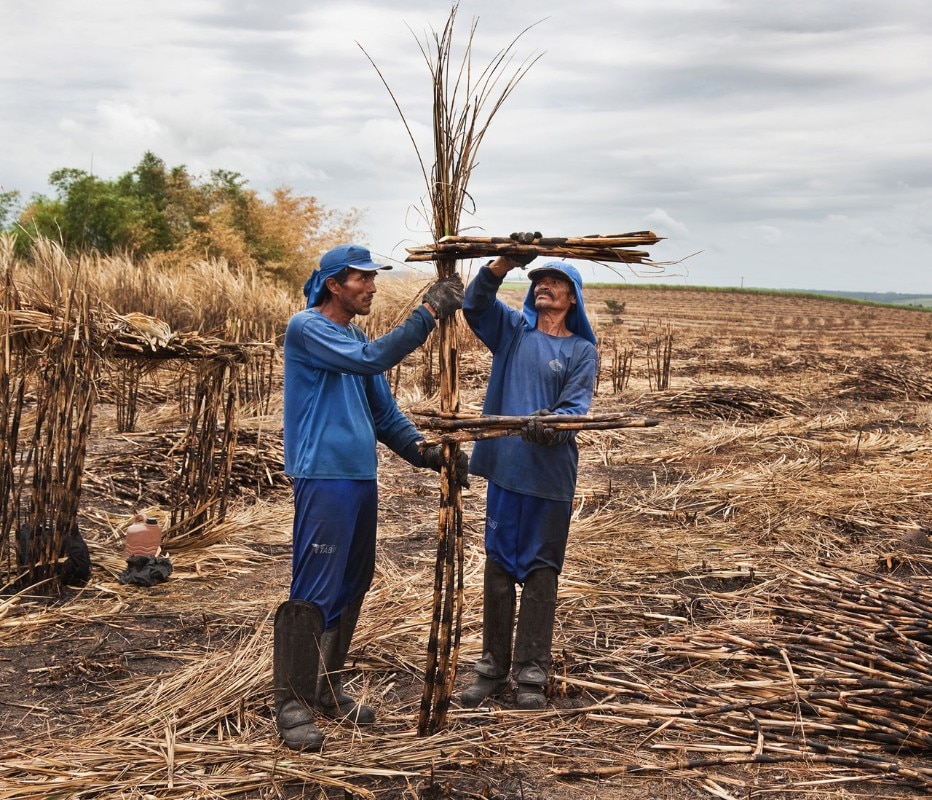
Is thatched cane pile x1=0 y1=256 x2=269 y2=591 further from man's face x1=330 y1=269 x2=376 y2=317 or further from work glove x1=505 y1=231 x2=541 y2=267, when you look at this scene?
work glove x1=505 y1=231 x2=541 y2=267

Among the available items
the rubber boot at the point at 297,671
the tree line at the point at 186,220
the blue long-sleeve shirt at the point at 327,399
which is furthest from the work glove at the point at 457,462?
the tree line at the point at 186,220

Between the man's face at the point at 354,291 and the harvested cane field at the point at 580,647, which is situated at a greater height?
the man's face at the point at 354,291

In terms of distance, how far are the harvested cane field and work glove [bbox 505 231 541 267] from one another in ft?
5.59

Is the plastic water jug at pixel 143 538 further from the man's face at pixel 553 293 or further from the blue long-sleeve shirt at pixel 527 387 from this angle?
the man's face at pixel 553 293

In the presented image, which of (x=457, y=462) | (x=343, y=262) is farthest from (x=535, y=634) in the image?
(x=343, y=262)

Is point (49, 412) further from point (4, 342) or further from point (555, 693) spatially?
point (555, 693)

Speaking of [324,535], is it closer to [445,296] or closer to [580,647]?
[445,296]

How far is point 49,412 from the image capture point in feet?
17.1

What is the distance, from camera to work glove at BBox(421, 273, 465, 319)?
10.4 feet

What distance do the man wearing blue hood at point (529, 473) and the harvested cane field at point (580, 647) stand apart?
0.22m

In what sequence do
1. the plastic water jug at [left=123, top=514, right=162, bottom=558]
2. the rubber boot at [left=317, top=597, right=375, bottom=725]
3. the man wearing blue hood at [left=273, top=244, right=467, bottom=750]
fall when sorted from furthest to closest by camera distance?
1. the plastic water jug at [left=123, top=514, right=162, bottom=558]
2. the rubber boot at [left=317, top=597, right=375, bottom=725]
3. the man wearing blue hood at [left=273, top=244, right=467, bottom=750]

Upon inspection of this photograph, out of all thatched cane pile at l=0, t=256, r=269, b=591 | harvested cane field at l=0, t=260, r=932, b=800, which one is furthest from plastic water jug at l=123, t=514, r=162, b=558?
thatched cane pile at l=0, t=256, r=269, b=591

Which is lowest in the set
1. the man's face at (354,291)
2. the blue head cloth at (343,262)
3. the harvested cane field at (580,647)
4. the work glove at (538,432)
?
the harvested cane field at (580,647)

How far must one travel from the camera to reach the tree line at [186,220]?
2328cm
